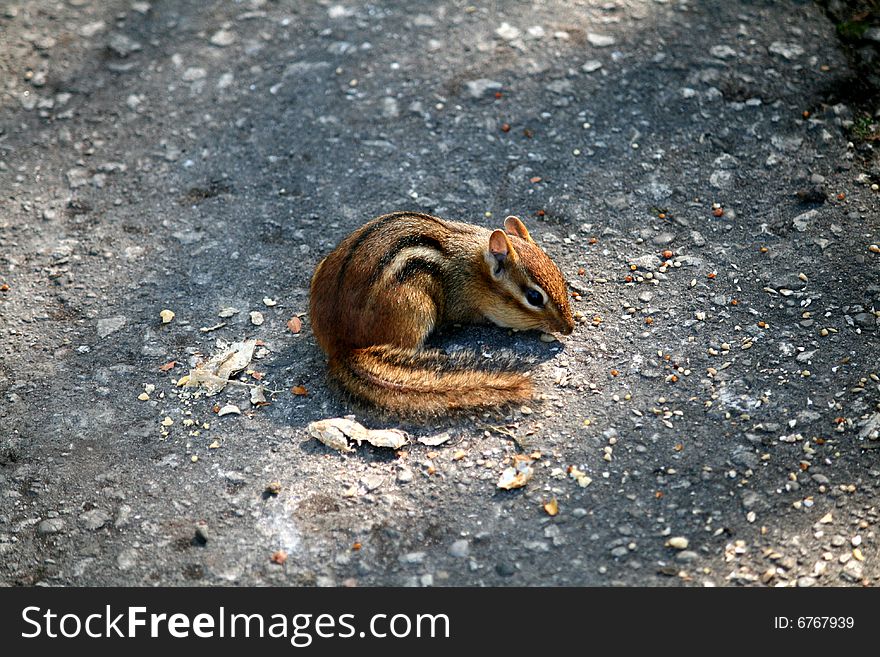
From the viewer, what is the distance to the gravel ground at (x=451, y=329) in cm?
387

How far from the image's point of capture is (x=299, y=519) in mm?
3980

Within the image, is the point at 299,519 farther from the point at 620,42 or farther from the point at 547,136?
the point at 620,42

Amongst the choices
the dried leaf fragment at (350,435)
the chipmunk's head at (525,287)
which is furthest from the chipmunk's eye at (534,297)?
the dried leaf fragment at (350,435)

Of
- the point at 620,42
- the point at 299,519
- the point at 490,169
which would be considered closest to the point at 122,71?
the point at 490,169

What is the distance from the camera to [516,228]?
16.0ft

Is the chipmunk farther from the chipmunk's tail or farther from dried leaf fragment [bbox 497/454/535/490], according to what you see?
dried leaf fragment [bbox 497/454/535/490]

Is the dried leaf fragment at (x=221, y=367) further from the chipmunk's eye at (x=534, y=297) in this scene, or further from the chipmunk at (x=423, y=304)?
the chipmunk's eye at (x=534, y=297)

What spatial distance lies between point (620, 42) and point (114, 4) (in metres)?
3.96

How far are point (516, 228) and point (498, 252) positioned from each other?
11.4 inches

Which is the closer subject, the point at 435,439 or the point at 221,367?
the point at 435,439

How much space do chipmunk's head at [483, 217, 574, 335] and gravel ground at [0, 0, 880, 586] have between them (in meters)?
0.14

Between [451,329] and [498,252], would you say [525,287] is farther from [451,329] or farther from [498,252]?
[451,329]

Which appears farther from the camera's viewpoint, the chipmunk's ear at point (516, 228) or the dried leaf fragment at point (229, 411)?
the chipmunk's ear at point (516, 228)

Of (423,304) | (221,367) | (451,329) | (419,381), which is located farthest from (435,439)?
(221,367)
